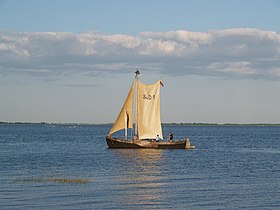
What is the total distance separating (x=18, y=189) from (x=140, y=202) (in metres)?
8.57

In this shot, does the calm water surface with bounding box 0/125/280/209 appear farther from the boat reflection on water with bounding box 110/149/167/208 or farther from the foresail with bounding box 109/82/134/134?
the foresail with bounding box 109/82/134/134

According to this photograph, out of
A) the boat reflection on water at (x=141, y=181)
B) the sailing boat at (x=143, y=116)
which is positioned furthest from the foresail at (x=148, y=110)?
the boat reflection on water at (x=141, y=181)

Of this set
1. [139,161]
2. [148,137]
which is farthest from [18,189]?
[148,137]

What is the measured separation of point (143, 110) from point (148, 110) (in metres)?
0.84

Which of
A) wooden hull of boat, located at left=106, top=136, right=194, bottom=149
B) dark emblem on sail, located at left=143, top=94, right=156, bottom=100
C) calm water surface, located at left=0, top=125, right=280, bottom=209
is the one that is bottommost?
calm water surface, located at left=0, top=125, right=280, bottom=209

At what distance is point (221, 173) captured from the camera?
5009cm

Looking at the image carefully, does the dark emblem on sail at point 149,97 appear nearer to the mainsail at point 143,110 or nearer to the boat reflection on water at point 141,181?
the mainsail at point 143,110

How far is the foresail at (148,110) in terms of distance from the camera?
81938 millimetres

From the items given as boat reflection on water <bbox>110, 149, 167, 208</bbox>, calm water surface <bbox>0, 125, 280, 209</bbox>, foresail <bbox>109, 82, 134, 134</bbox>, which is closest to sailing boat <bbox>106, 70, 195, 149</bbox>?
foresail <bbox>109, 82, 134, 134</bbox>

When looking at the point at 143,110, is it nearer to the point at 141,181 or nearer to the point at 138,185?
the point at 141,181

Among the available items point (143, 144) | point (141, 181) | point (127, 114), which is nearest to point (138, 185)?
point (141, 181)

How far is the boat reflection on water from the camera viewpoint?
33.5 m

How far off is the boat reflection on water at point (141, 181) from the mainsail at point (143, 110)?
1081 centimetres

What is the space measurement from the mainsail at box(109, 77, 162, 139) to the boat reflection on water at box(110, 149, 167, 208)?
10.8 metres
